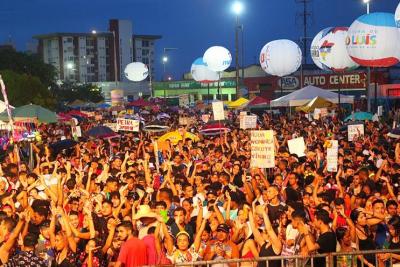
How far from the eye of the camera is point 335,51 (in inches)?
1236

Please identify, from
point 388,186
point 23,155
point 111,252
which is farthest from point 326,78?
point 111,252

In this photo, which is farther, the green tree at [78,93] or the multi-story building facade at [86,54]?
the multi-story building facade at [86,54]

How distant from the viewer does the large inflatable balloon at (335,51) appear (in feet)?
103

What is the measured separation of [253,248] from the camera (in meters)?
8.02

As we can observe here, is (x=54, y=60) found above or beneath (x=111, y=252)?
above

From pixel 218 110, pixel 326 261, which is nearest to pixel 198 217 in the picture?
pixel 326 261

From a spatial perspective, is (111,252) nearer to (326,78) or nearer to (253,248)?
(253,248)

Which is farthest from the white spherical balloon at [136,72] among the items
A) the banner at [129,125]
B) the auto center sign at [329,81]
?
the banner at [129,125]

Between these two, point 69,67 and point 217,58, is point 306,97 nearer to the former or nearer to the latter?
point 217,58

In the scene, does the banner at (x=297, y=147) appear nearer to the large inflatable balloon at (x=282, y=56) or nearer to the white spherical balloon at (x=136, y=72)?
the large inflatable balloon at (x=282, y=56)

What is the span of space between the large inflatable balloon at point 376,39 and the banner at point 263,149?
14.4 m

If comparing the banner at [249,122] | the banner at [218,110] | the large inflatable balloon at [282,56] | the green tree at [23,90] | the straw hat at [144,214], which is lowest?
the straw hat at [144,214]

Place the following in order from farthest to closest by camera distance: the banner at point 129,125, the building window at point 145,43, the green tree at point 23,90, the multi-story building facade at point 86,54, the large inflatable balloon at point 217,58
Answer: the building window at point 145,43
the multi-story building facade at point 86,54
the large inflatable balloon at point 217,58
the green tree at point 23,90
the banner at point 129,125

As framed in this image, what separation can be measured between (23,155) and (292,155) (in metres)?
10.3
